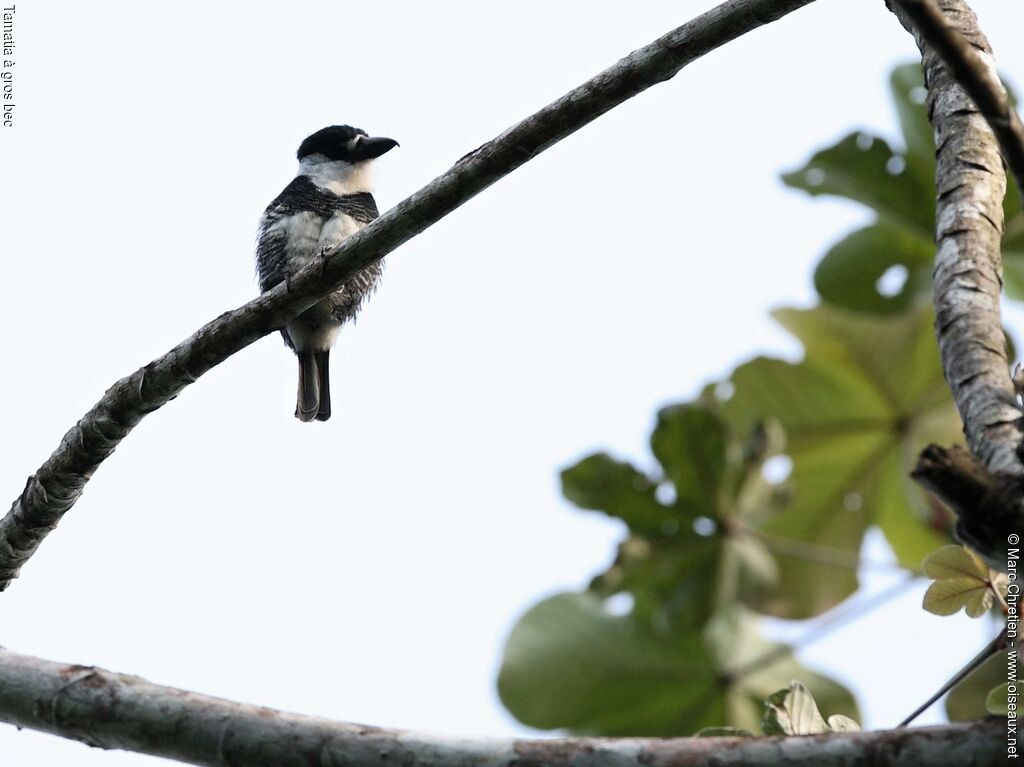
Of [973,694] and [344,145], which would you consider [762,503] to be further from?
[344,145]

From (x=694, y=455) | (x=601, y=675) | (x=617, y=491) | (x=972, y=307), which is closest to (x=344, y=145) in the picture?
(x=617, y=491)

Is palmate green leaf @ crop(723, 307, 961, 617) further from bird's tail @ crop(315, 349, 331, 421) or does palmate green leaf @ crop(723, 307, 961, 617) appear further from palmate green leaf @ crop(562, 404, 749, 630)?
bird's tail @ crop(315, 349, 331, 421)

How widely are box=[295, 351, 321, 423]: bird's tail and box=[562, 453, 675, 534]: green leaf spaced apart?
5.25 feet

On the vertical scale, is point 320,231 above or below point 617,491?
above

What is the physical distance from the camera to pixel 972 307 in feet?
6.07

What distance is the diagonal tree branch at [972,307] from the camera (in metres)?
1.42

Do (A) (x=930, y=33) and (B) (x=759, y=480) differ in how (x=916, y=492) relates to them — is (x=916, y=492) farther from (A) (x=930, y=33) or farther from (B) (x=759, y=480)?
(A) (x=930, y=33)

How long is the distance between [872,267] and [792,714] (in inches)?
105

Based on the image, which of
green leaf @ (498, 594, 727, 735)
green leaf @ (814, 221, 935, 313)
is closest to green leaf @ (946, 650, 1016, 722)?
green leaf @ (498, 594, 727, 735)

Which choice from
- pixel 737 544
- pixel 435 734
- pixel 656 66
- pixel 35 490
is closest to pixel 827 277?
pixel 737 544

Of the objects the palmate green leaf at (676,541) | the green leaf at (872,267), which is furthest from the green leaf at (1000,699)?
the green leaf at (872,267)

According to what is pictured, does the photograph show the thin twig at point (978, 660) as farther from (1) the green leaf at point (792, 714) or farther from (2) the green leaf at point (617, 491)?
(2) the green leaf at point (617, 491)

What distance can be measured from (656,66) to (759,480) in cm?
177

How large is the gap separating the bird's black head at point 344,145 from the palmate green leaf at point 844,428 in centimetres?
221
